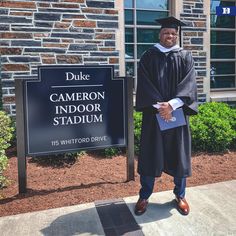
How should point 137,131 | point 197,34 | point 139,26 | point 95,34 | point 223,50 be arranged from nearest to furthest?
point 137,131 → point 95,34 → point 139,26 → point 197,34 → point 223,50

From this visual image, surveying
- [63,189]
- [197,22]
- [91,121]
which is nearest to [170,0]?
[197,22]

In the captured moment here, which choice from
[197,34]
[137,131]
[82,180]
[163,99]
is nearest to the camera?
[163,99]

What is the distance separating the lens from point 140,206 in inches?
135

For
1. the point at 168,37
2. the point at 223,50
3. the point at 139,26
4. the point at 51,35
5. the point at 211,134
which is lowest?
the point at 211,134

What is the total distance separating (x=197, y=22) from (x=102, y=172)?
14.0 feet

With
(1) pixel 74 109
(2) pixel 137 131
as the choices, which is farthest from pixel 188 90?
(2) pixel 137 131

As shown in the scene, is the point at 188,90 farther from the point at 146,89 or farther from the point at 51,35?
the point at 51,35

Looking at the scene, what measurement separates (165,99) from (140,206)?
109cm

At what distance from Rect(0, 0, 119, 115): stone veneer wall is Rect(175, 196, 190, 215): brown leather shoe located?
3864 mm

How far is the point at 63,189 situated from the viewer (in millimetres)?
4117

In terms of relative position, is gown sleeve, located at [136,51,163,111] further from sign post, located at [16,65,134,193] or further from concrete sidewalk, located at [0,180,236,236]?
concrete sidewalk, located at [0,180,236,236]

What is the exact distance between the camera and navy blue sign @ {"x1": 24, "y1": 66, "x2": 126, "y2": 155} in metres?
3.91

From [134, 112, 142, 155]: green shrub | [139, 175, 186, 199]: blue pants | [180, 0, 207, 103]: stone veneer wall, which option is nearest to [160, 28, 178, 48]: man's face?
[139, 175, 186, 199]: blue pants

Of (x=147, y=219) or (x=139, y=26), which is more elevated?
(x=139, y=26)
